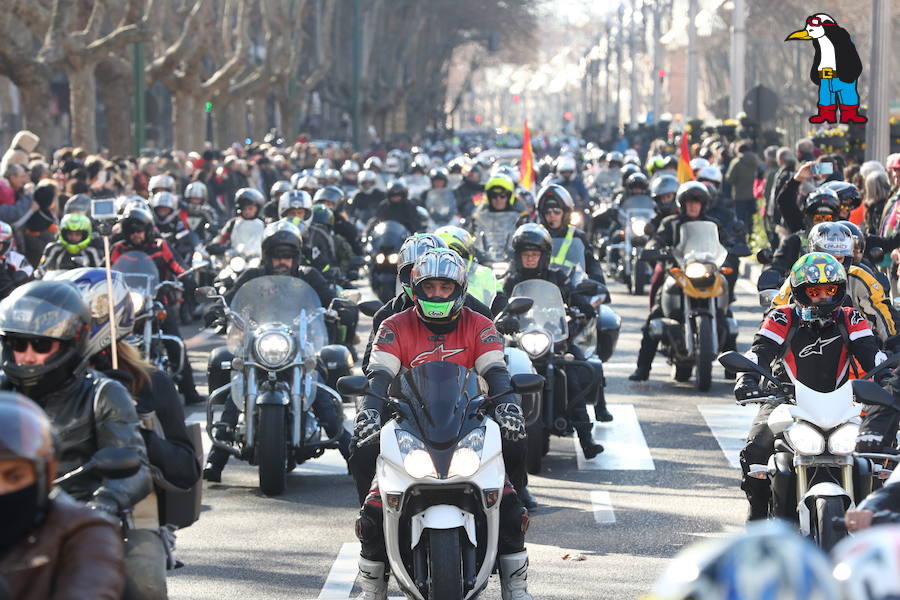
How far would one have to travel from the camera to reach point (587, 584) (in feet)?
27.5

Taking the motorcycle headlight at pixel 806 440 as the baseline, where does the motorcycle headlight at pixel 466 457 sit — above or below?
above

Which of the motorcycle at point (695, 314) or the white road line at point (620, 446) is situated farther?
the motorcycle at point (695, 314)

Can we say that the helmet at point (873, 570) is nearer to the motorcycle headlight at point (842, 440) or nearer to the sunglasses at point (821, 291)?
the motorcycle headlight at point (842, 440)

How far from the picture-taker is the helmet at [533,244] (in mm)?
12000

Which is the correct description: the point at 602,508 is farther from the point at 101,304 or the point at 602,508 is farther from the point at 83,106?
the point at 83,106

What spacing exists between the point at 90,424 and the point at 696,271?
9.83 meters

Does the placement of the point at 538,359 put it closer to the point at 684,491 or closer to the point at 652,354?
the point at 684,491

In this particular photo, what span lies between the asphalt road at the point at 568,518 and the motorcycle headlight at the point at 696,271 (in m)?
1.45

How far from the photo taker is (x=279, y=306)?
11242 millimetres

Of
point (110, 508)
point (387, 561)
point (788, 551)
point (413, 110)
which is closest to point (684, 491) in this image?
point (387, 561)

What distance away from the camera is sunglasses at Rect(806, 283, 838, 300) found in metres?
8.13

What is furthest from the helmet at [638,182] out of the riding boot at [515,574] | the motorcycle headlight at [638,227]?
the riding boot at [515,574]

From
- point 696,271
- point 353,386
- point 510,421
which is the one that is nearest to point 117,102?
point 696,271

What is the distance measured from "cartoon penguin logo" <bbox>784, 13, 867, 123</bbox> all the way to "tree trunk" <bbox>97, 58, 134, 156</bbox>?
16072 mm
